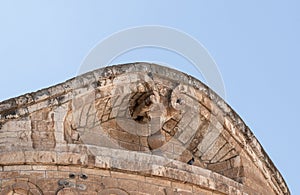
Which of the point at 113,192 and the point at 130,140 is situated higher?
the point at 130,140

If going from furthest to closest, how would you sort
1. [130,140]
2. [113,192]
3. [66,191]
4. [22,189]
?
[130,140]
[113,192]
[66,191]
[22,189]

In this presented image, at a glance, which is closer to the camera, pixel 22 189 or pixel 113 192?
pixel 22 189

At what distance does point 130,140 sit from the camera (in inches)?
488

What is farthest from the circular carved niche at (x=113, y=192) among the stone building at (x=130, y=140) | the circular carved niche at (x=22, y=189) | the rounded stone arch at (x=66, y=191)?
the circular carved niche at (x=22, y=189)

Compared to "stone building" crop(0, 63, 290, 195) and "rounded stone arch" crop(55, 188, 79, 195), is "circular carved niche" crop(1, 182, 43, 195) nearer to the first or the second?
"stone building" crop(0, 63, 290, 195)

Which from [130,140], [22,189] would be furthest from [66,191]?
[130,140]

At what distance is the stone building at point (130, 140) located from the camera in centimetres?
1099

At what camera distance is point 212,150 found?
13023 mm

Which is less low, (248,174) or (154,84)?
(154,84)

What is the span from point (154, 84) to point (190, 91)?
63cm

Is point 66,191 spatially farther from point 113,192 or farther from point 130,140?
point 130,140

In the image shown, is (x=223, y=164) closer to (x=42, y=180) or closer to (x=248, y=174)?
(x=248, y=174)

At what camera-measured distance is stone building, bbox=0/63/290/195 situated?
10992 millimetres

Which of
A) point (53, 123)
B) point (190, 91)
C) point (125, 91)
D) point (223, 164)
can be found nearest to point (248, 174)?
point (223, 164)
